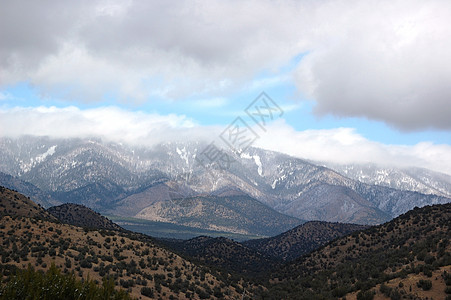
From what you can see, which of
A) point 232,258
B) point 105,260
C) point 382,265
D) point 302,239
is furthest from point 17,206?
point 302,239

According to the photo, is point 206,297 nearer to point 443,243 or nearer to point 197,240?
point 443,243

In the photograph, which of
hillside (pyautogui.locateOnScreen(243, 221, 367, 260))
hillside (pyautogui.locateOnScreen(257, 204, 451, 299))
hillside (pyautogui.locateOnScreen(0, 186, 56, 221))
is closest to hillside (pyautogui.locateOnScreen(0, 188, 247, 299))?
hillside (pyautogui.locateOnScreen(257, 204, 451, 299))

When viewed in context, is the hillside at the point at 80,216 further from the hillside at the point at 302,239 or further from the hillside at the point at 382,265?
the hillside at the point at 382,265

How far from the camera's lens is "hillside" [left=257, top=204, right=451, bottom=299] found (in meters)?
36.4

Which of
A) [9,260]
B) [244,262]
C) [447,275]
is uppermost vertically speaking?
[447,275]

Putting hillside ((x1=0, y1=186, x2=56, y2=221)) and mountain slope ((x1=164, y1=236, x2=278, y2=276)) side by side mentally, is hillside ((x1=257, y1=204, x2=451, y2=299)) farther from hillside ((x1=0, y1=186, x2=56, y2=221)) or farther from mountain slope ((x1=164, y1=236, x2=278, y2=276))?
hillside ((x1=0, y1=186, x2=56, y2=221))

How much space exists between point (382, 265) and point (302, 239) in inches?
4940

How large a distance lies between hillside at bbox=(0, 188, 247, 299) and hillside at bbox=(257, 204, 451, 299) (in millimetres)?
12755

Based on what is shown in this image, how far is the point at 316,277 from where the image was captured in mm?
63750

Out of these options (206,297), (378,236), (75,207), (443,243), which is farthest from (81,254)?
(75,207)

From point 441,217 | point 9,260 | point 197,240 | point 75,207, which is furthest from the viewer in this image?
point 197,240

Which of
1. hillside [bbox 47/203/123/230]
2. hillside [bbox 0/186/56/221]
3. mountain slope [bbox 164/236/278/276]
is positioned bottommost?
mountain slope [bbox 164/236/278/276]

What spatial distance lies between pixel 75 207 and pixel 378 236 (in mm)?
122944

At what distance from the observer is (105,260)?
55.0 m
